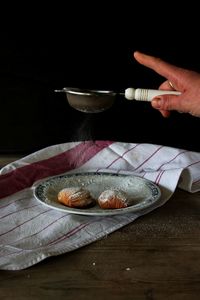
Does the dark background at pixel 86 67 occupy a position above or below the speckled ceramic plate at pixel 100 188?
above

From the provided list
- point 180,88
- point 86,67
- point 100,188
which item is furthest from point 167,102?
point 86,67

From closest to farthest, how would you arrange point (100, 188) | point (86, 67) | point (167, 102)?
1. point (167, 102)
2. point (100, 188)
3. point (86, 67)

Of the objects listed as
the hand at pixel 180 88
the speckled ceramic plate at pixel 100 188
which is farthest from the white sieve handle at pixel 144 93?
the speckled ceramic plate at pixel 100 188

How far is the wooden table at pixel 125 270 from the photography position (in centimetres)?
51

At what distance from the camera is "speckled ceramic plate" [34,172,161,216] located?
71 cm

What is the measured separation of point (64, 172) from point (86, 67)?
0.33 m

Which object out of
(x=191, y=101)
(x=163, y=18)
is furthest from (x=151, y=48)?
(x=191, y=101)

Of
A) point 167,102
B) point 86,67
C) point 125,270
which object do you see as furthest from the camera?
point 86,67

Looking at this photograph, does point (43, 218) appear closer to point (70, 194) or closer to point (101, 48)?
point (70, 194)

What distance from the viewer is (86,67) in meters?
1.14

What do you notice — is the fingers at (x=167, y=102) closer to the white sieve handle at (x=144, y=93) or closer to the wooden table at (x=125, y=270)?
the white sieve handle at (x=144, y=93)

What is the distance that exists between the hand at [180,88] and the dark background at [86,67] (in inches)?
18.0

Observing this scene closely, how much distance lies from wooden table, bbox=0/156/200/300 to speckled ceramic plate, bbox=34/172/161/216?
0.05 metres

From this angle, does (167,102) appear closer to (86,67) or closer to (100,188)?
(100,188)
